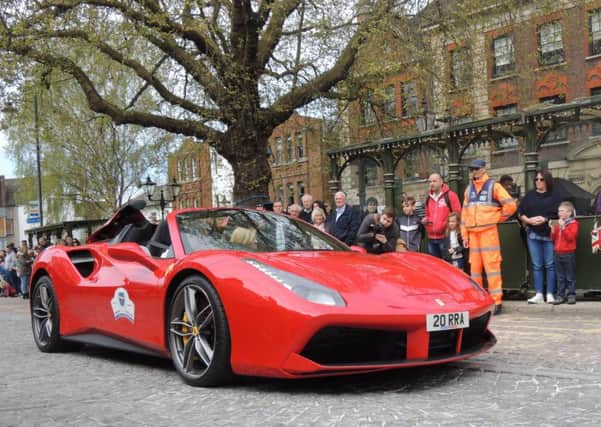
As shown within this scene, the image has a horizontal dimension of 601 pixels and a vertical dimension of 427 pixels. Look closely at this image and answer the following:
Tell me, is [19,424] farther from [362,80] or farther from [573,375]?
[362,80]

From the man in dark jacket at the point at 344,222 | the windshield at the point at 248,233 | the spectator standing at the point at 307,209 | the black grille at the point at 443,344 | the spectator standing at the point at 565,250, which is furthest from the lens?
the spectator standing at the point at 307,209

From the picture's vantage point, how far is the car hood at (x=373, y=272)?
15.4 ft

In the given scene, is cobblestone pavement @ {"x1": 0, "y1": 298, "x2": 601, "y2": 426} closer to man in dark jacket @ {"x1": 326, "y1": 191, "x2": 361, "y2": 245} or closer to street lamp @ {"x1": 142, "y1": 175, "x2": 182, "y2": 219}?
man in dark jacket @ {"x1": 326, "y1": 191, "x2": 361, "y2": 245}

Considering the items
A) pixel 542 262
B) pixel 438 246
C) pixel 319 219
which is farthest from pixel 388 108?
pixel 542 262

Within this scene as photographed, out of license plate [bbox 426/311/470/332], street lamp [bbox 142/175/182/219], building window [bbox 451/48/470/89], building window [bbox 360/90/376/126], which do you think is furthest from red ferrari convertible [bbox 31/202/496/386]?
street lamp [bbox 142/175/182/219]

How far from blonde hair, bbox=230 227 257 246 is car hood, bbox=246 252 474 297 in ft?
1.22

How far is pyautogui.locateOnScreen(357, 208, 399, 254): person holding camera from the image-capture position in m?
9.94

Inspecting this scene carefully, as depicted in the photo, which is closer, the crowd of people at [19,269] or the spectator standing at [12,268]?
the crowd of people at [19,269]

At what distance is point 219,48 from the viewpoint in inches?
635

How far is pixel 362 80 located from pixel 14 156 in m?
32.6

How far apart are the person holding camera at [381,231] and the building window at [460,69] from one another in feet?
27.4

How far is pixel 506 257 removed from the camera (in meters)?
10.9

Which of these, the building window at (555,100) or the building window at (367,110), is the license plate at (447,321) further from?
the building window at (367,110)

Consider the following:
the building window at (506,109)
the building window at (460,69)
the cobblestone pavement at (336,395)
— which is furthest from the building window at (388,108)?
the building window at (506,109)
